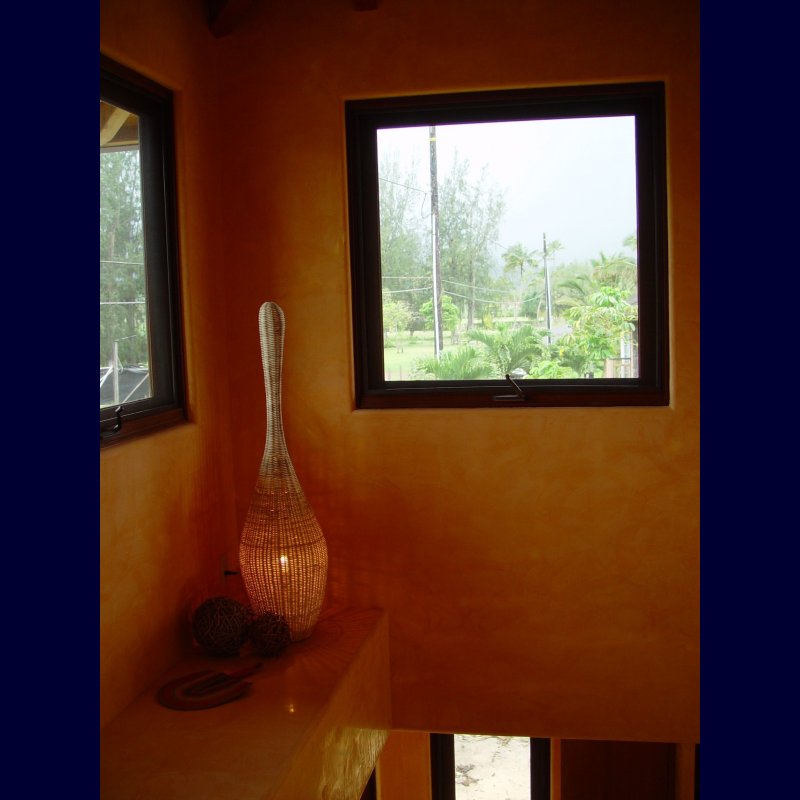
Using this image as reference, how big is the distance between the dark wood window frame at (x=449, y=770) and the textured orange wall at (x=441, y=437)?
1.15m

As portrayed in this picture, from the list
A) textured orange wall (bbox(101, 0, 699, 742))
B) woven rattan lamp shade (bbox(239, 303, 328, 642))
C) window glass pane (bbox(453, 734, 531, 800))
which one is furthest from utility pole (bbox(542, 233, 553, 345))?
window glass pane (bbox(453, 734, 531, 800))

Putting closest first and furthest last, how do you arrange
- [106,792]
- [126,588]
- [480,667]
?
[106,792], [126,588], [480,667]

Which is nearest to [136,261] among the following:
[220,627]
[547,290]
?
[220,627]

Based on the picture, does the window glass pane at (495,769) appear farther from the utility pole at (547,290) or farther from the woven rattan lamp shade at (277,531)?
the utility pole at (547,290)

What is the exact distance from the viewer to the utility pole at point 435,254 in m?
3.06

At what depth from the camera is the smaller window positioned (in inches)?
97.6

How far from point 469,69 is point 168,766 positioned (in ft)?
7.64

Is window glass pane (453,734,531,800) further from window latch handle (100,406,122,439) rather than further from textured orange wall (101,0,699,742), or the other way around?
window latch handle (100,406,122,439)

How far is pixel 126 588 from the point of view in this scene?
2.42m

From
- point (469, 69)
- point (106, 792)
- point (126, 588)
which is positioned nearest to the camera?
point (106, 792)
